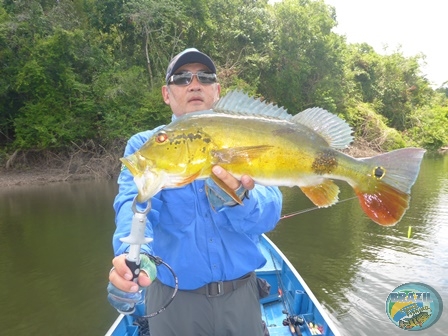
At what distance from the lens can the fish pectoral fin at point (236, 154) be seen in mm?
1831

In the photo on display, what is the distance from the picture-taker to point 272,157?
187 cm

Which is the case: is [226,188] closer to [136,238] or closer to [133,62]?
[136,238]

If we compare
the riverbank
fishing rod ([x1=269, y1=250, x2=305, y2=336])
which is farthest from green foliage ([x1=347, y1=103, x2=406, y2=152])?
fishing rod ([x1=269, y1=250, x2=305, y2=336])

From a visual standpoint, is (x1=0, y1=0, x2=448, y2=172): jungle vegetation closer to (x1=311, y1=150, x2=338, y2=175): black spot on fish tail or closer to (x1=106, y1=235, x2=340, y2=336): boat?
(x1=106, y1=235, x2=340, y2=336): boat

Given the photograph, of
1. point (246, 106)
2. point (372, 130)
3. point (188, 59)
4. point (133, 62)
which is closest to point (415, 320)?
point (246, 106)

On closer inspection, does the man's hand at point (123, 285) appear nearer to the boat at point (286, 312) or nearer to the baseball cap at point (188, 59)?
the baseball cap at point (188, 59)

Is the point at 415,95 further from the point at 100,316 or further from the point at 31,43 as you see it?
the point at 100,316

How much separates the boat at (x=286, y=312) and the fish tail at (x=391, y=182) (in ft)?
8.13

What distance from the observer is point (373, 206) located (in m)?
1.96

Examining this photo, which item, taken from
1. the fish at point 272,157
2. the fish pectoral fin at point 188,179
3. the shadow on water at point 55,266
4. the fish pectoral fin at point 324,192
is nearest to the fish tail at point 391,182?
the fish at point 272,157

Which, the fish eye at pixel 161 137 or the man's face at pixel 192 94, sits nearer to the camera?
the fish eye at pixel 161 137

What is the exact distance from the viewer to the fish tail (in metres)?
1.88

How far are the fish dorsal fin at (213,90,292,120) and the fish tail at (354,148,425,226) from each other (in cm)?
53

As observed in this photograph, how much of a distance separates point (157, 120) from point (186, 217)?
72.4ft
